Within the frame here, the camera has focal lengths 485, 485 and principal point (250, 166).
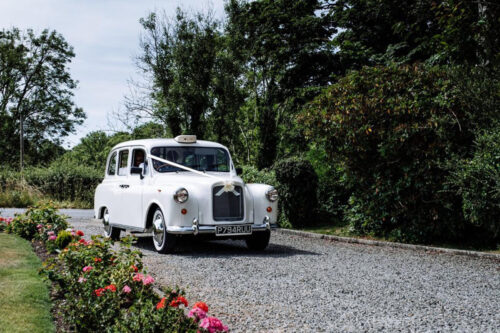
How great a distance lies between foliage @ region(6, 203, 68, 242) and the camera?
8469 millimetres

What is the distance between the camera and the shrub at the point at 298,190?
12539mm

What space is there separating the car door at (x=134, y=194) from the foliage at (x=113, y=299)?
11.3 feet

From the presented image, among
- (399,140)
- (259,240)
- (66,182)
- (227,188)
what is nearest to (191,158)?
(227,188)

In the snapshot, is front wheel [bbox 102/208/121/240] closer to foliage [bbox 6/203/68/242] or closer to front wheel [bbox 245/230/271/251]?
foliage [bbox 6/203/68/242]

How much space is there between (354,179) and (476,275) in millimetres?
4275

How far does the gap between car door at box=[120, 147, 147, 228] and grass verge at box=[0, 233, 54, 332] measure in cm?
216

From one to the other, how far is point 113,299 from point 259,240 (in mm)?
5060

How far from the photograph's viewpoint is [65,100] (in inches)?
1695

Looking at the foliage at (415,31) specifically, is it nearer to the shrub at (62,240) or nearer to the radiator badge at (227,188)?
the radiator badge at (227,188)

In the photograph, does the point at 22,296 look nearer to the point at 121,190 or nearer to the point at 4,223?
the point at 121,190

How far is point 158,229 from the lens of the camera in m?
8.34

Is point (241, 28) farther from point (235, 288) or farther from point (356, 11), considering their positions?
point (235, 288)

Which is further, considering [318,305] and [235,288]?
[235,288]

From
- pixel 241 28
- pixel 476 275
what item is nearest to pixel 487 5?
pixel 476 275
